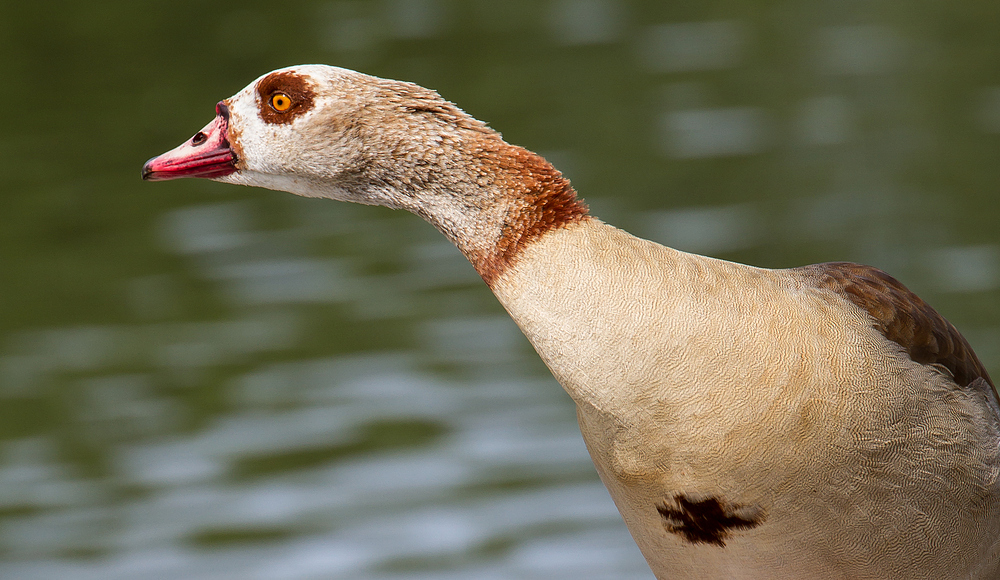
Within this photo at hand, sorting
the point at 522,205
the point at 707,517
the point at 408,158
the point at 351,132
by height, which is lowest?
→ the point at 707,517

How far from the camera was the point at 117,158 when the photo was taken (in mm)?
10836

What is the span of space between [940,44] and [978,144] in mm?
1765

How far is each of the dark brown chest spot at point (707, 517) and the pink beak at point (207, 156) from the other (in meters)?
1.42

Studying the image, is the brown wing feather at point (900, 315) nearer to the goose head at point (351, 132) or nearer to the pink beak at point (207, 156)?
the goose head at point (351, 132)

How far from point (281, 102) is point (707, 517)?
1462 millimetres

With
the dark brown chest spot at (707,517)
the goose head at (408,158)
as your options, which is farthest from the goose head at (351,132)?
the dark brown chest spot at (707,517)

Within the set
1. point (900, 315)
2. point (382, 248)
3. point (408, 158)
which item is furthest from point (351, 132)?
point (382, 248)

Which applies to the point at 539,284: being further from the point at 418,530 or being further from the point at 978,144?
the point at 978,144

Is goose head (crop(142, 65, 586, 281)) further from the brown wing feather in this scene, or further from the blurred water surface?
the blurred water surface

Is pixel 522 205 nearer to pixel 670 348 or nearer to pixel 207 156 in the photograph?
pixel 670 348

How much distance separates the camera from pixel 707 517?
298cm

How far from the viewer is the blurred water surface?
7.48 meters

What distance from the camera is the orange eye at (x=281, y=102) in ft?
9.93

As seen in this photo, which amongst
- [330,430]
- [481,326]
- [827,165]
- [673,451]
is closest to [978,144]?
[827,165]
